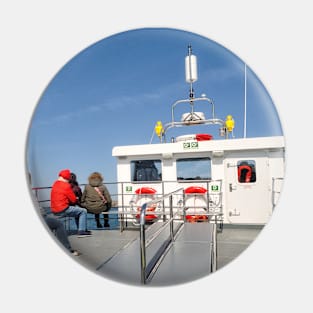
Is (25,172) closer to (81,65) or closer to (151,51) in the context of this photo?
(81,65)

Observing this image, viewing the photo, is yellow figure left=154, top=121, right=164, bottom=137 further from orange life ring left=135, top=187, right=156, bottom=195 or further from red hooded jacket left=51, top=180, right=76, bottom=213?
red hooded jacket left=51, top=180, right=76, bottom=213

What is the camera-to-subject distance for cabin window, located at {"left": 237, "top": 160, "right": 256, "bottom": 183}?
86.7 inches

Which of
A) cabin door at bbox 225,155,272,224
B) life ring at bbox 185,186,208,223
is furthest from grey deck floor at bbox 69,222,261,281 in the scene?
life ring at bbox 185,186,208,223

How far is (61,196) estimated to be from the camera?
1.61 meters

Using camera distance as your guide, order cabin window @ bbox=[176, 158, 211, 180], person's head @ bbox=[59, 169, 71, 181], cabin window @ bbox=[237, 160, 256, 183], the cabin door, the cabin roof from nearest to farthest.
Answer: person's head @ bbox=[59, 169, 71, 181] < the cabin roof < the cabin door < cabin window @ bbox=[237, 160, 256, 183] < cabin window @ bbox=[176, 158, 211, 180]

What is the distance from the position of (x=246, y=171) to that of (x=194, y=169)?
60 centimetres

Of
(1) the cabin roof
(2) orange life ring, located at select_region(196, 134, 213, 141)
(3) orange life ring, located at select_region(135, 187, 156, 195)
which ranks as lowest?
(3) orange life ring, located at select_region(135, 187, 156, 195)

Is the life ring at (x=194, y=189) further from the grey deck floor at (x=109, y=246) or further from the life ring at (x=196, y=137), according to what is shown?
the grey deck floor at (x=109, y=246)

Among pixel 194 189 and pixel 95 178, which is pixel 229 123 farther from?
pixel 95 178

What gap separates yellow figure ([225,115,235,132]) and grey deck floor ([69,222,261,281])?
91 centimetres

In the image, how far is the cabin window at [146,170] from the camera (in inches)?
87.5

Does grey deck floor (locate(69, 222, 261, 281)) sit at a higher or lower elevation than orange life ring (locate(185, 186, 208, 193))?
lower

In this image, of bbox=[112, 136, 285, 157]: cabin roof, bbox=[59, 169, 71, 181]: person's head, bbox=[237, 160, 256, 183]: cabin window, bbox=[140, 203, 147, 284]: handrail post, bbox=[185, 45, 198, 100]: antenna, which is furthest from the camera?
bbox=[237, 160, 256, 183]: cabin window

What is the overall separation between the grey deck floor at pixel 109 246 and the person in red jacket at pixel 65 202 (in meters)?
0.11
